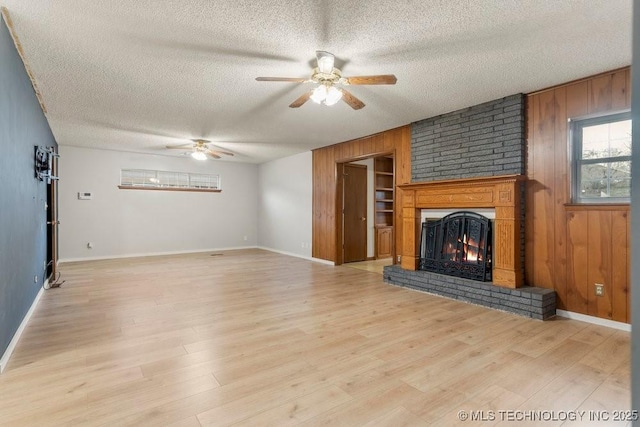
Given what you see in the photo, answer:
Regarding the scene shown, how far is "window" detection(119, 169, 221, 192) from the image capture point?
761cm

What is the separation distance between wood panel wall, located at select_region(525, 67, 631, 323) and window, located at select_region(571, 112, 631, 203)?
0.38ft

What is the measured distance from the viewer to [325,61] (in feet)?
8.99

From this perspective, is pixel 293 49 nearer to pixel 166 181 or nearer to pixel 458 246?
pixel 458 246

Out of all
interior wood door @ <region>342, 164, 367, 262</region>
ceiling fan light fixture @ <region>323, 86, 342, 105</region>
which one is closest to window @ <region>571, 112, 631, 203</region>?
ceiling fan light fixture @ <region>323, 86, 342, 105</region>

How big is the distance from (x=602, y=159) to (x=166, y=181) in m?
8.40

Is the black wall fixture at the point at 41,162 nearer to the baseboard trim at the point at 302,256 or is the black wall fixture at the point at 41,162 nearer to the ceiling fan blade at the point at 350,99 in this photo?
the ceiling fan blade at the point at 350,99

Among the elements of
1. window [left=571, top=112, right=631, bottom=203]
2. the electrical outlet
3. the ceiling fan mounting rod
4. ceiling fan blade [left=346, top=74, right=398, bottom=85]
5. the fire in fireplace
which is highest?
the ceiling fan mounting rod

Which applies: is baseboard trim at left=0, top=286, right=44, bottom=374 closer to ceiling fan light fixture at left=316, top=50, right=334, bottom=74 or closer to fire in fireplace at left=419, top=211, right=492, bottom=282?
ceiling fan light fixture at left=316, top=50, right=334, bottom=74

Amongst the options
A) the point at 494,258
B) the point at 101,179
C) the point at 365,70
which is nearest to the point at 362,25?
the point at 365,70

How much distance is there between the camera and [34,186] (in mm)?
3678

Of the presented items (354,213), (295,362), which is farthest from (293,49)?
(354,213)

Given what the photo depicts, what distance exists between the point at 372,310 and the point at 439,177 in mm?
2242

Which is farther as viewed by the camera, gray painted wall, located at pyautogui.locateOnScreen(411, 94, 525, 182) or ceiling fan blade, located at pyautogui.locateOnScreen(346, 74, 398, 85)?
gray painted wall, located at pyautogui.locateOnScreen(411, 94, 525, 182)

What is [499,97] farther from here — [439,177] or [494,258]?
[494,258]
